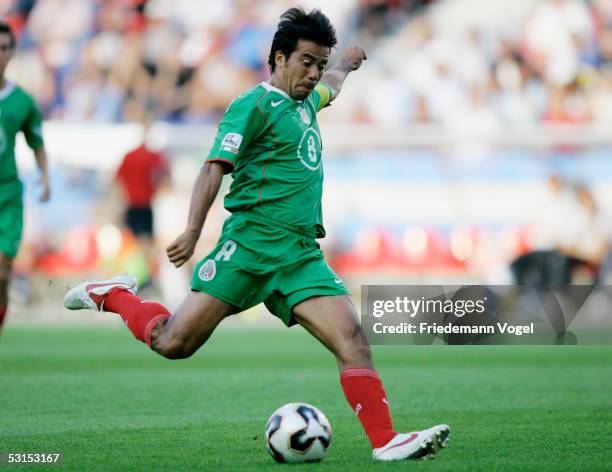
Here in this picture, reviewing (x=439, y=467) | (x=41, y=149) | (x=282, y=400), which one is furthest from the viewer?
(x=41, y=149)

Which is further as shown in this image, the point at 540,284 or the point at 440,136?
the point at 440,136

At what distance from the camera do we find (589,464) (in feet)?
18.1

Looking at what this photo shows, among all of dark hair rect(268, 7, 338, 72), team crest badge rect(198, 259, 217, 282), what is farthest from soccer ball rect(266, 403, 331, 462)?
dark hair rect(268, 7, 338, 72)

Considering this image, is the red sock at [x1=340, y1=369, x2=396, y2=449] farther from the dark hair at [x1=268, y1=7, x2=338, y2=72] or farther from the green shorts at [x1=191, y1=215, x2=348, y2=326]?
the dark hair at [x1=268, y1=7, x2=338, y2=72]

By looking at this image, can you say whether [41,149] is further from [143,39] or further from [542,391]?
[143,39]

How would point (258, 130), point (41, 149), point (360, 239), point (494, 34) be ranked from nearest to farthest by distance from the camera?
point (258, 130)
point (41, 149)
point (360, 239)
point (494, 34)

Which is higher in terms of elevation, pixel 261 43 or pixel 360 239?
pixel 261 43

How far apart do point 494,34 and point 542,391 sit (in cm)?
1522

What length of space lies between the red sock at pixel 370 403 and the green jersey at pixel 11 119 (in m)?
4.73

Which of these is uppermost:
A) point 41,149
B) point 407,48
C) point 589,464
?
point 407,48

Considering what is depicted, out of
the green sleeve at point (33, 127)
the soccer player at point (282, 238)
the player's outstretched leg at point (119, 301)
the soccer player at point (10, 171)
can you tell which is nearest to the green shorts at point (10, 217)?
the soccer player at point (10, 171)

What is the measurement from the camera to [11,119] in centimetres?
962

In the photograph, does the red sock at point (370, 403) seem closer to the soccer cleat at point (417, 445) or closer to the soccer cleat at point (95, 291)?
the soccer cleat at point (417, 445)

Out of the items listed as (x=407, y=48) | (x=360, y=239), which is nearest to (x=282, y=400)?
(x=360, y=239)
